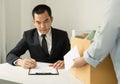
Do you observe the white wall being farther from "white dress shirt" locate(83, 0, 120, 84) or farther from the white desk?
"white dress shirt" locate(83, 0, 120, 84)

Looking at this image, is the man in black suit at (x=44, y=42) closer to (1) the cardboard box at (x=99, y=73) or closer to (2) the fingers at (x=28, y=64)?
(2) the fingers at (x=28, y=64)

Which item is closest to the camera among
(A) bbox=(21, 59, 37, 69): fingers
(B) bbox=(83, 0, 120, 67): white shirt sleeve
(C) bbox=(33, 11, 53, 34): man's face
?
(B) bbox=(83, 0, 120, 67): white shirt sleeve

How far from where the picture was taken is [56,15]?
3.17m

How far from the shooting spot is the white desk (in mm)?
1365

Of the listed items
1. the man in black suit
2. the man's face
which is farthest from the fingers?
the man's face

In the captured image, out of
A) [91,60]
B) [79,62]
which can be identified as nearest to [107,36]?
[91,60]

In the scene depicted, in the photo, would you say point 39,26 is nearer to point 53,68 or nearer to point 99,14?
point 53,68

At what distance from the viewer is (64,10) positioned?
10.1 feet

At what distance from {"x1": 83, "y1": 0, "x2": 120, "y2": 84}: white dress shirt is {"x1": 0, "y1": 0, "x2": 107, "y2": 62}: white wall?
1612 millimetres

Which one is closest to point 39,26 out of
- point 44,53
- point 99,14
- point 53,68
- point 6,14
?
→ point 44,53

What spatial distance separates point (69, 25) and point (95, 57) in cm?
197

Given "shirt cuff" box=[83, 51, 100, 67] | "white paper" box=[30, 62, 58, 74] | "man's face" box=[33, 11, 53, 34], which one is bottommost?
"white paper" box=[30, 62, 58, 74]

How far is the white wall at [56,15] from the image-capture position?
279cm

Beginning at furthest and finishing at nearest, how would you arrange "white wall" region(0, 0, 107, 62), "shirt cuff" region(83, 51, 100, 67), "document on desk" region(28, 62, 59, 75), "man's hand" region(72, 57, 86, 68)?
"white wall" region(0, 0, 107, 62) < "document on desk" region(28, 62, 59, 75) < "man's hand" region(72, 57, 86, 68) < "shirt cuff" region(83, 51, 100, 67)
